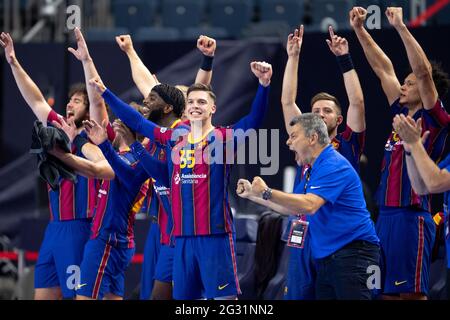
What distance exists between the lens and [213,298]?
6.35 meters

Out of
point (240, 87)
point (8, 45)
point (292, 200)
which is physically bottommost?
point (292, 200)

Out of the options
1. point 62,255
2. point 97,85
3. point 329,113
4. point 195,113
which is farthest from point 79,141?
point 329,113

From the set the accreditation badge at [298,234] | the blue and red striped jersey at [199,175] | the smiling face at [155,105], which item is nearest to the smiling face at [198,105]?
the blue and red striped jersey at [199,175]

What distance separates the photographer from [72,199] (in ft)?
24.9

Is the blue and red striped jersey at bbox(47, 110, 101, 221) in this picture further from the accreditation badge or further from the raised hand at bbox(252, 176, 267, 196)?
the raised hand at bbox(252, 176, 267, 196)

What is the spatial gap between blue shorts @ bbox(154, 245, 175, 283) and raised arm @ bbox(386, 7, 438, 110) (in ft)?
7.33

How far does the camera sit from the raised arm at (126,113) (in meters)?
6.60

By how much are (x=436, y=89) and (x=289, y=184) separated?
2851 mm

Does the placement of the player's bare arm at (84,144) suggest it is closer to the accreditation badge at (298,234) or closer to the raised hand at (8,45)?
the raised hand at (8,45)

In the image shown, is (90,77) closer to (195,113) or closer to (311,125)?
(195,113)

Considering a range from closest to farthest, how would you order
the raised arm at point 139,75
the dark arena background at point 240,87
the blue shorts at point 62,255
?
the blue shorts at point 62,255
the raised arm at point 139,75
the dark arena background at point 240,87

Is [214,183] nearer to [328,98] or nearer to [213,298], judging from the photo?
[213,298]

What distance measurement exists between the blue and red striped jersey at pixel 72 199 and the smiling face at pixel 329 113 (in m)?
1.93

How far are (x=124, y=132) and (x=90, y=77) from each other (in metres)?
0.55
